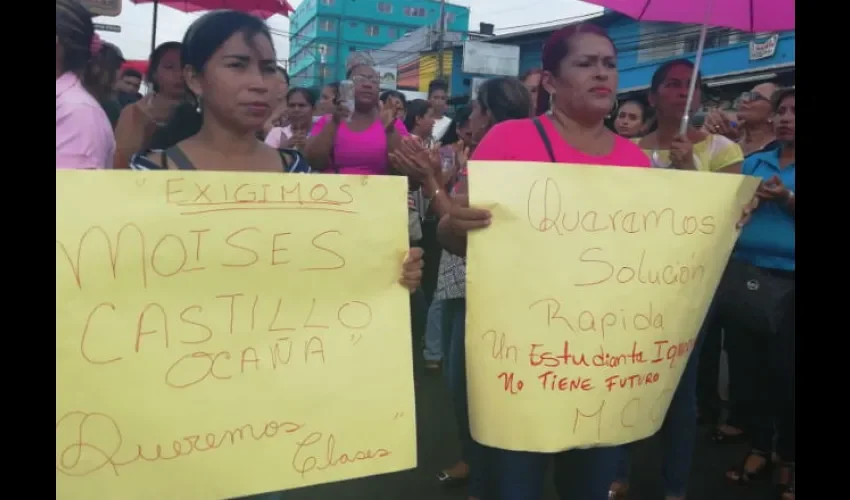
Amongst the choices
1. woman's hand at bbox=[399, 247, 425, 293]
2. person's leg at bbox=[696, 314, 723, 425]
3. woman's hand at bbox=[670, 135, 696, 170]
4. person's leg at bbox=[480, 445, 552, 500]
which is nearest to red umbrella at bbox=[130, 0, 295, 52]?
woman's hand at bbox=[399, 247, 425, 293]

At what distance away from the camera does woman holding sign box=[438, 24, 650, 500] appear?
1.68 m

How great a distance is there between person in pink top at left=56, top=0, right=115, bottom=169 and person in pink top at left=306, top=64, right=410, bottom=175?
3.51ft

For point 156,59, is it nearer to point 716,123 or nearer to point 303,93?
point 303,93

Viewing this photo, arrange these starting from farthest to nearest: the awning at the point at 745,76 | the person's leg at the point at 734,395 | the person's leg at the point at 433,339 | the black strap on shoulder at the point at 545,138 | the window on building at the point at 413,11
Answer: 1. the window on building at the point at 413,11
2. the awning at the point at 745,76
3. the person's leg at the point at 433,339
4. the person's leg at the point at 734,395
5. the black strap on shoulder at the point at 545,138

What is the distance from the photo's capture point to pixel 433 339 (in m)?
4.12

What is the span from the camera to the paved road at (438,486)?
8.76 ft

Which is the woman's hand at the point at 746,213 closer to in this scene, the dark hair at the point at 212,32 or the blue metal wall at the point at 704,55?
the dark hair at the point at 212,32

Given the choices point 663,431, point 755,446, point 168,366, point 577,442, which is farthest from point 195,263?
point 755,446

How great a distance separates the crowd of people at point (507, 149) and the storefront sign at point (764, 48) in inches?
480

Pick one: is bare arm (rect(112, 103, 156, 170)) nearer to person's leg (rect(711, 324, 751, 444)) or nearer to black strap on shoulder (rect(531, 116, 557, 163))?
black strap on shoulder (rect(531, 116, 557, 163))

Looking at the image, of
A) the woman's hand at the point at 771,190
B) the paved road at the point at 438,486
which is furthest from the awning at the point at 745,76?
A: the woman's hand at the point at 771,190

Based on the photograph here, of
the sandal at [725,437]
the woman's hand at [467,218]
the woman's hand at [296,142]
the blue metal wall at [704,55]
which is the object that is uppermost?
the blue metal wall at [704,55]

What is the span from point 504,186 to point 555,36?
0.55 meters

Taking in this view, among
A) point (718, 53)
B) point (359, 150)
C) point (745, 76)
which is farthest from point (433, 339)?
point (718, 53)
